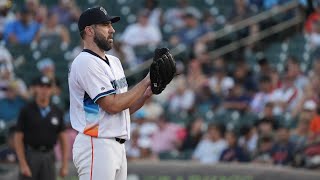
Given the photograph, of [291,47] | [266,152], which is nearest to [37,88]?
[266,152]

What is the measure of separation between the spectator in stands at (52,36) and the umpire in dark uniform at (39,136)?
4.81m

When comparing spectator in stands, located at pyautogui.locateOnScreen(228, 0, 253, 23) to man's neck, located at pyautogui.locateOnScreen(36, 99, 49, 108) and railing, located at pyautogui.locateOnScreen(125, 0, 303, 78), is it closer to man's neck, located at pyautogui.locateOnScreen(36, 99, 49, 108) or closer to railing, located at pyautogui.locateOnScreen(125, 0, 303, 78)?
railing, located at pyautogui.locateOnScreen(125, 0, 303, 78)

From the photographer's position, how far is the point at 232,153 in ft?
38.2

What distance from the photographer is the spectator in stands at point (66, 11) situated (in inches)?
593

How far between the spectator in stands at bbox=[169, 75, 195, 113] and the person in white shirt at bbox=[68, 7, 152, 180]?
280 inches

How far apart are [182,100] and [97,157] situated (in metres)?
7.38

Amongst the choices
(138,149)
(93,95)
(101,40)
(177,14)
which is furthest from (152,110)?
(93,95)

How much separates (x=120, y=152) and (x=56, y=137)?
3.71 metres

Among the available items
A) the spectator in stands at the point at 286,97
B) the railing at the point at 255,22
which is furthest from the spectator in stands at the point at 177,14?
the spectator in stands at the point at 286,97

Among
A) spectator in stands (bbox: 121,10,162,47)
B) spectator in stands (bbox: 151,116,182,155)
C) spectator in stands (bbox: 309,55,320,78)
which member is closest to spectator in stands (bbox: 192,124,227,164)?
spectator in stands (bbox: 151,116,182,155)

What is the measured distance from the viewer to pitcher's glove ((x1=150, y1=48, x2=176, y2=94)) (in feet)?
18.5

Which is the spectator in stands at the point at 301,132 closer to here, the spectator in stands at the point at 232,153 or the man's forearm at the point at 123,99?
the spectator in stands at the point at 232,153

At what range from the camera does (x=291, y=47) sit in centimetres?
1462

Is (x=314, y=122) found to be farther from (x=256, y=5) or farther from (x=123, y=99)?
(x=123, y=99)
